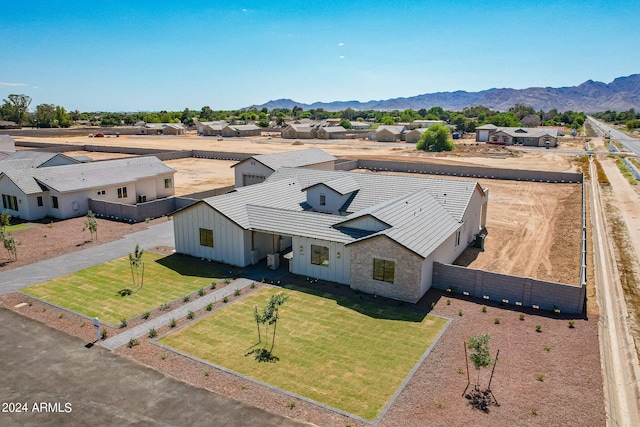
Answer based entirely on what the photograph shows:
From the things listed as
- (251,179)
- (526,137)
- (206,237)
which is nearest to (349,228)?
(206,237)

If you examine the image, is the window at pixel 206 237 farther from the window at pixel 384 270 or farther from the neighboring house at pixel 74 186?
the neighboring house at pixel 74 186

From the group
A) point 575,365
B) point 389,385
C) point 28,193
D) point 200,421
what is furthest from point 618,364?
point 28,193

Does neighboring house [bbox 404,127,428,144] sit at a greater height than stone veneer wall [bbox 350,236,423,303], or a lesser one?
greater

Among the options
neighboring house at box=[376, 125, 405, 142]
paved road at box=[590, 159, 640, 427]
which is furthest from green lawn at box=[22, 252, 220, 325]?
neighboring house at box=[376, 125, 405, 142]

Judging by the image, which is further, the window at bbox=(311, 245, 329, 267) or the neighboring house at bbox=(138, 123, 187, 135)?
the neighboring house at bbox=(138, 123, 187, 135)

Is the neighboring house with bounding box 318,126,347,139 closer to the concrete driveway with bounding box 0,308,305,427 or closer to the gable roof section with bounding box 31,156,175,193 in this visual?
the gable roof section with bounding box 31,156,175,193

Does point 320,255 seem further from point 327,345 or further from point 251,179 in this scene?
point 251,179
